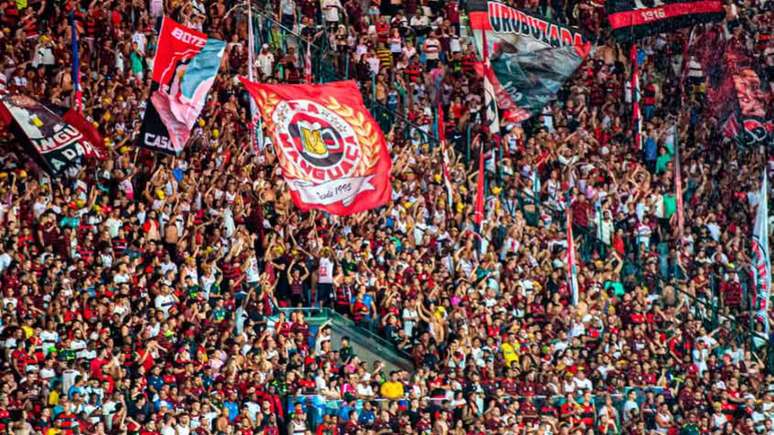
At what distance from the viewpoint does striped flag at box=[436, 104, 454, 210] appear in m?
38.8

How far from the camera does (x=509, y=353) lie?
1416 inches

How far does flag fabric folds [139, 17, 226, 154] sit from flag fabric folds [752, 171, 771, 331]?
14.1 metres

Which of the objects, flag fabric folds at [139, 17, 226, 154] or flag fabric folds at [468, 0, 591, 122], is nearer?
flag fabric folds at [139, 17, 226, 154]

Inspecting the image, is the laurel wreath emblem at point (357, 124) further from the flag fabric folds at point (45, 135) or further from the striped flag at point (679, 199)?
the striped flag at point (679, 199)

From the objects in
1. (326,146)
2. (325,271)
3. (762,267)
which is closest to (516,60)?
(762,267)

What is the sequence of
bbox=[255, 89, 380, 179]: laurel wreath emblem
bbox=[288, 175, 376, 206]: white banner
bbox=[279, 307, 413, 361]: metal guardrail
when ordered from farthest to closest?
bbox=[279, 307, 413, 361]: metal guardrail
bbox=[255, 89, 380, 179]: laurel wreath emblem
bbox=[288, 175, 376, 206]: white banner

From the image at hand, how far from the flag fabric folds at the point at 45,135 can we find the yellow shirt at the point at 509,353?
351 inches

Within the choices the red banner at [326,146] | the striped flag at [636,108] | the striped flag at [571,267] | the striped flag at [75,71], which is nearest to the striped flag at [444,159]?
the striped flag at [571,267]

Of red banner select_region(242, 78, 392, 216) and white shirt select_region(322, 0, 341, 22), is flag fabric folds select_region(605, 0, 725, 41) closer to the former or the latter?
white shirt select_region(322, 0, 341, 22)

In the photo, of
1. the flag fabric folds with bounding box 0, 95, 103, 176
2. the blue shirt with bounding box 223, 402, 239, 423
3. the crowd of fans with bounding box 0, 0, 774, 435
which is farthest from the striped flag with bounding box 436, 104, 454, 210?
the blue shirt with bounding box 223, 402, 239, 423

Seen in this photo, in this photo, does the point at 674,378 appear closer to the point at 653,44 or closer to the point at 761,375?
the point at 761,375

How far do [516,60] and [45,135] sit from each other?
1263 cm

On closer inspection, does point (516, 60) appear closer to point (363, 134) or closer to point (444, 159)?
point (444, 159)

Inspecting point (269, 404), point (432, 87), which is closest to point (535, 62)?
point (432, 87)
